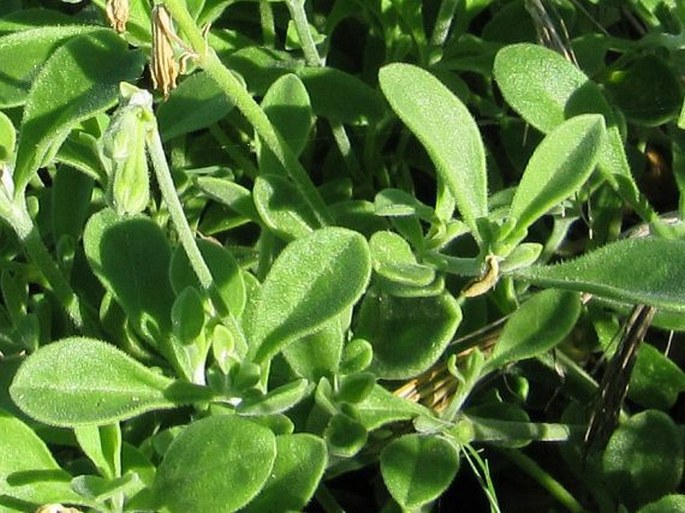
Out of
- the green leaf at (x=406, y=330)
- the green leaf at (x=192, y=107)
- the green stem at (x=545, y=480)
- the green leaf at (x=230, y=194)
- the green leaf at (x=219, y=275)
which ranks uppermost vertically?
the green leaf at (x=192, y=107)

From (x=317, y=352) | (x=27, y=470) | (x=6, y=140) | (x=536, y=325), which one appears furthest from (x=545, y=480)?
(x=6, y=140)

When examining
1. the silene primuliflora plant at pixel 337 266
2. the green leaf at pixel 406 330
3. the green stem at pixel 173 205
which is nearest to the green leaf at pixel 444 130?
the silene primuliflora plant at pixel 337 266

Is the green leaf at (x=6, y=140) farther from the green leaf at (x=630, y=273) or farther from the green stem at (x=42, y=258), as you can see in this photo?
the green leaf at (x=630, y=273)

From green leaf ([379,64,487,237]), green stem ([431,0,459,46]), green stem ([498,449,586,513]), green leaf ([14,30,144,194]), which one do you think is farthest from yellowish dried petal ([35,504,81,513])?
green stem ([431,0,459,46])

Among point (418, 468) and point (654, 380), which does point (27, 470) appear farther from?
point (654, 380)

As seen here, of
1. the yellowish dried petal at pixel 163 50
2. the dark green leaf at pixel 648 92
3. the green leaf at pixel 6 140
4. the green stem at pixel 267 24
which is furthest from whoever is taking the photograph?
the green stem at pixel 267 24

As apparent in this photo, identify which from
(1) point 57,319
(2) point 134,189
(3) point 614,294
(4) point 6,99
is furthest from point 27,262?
(3) point 614,294
